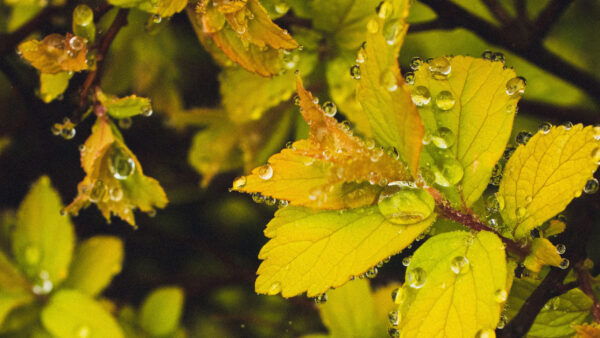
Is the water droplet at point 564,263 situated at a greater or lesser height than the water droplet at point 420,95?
lesser

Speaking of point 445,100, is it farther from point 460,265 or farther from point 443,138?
point 460,265

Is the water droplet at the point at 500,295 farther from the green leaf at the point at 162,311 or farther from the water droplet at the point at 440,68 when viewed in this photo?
the green leaf at the point at 162,311

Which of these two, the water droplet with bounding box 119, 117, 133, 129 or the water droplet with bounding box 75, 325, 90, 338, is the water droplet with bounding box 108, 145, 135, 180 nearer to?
the water droplet with bounding box 119, 117, 133, 129

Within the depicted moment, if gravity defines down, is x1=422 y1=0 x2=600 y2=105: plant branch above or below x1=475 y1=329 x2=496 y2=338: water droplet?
above

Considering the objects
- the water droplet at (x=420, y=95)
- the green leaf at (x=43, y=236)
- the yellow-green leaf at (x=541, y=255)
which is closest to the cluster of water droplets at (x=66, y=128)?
the green leaf at (x=43, y=236)

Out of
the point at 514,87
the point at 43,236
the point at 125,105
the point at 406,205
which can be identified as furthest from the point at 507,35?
the point at 43,236

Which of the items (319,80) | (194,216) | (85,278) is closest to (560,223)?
(319,80)

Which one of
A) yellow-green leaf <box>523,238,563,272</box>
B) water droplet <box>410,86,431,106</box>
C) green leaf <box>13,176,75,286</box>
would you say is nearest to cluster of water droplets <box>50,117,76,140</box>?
green leaf <box>13,176,75,286</box>
